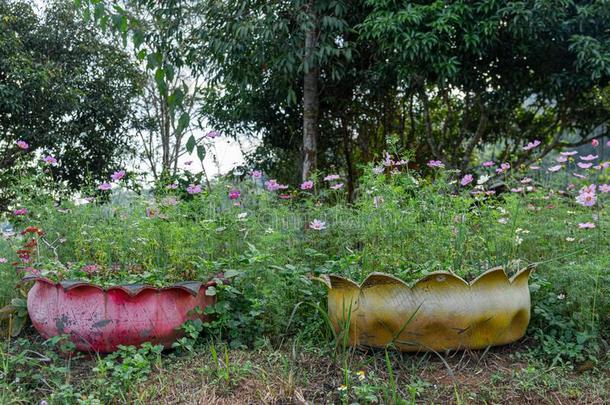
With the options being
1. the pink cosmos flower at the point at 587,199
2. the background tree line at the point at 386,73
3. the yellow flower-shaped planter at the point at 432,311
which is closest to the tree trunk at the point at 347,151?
the background tree line at the point at 386,73

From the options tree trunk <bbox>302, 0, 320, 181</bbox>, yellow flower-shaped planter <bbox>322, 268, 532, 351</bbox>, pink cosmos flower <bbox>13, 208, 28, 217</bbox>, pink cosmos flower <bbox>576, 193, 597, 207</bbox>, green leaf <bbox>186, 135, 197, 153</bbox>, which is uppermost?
tree trunk <bbox>302, 0, 320, 181</bbox>

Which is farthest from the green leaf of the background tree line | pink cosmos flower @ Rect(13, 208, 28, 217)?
the background tree line

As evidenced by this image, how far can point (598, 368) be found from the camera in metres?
1.85

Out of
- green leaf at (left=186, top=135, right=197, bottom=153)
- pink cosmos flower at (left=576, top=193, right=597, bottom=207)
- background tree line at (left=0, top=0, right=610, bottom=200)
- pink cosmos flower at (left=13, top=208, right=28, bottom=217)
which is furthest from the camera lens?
background tree line at (left=0, top=0, right=610, bottom=200)

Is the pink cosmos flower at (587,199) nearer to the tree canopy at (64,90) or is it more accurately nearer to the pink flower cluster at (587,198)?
the pink flower cluster at (587,198)

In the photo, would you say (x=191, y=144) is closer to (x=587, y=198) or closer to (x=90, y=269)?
(x=90, y=269)

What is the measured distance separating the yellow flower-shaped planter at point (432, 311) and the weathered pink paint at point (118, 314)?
599mm

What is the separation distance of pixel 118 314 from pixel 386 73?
18.2 ft

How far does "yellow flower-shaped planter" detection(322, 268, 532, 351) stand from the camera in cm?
186

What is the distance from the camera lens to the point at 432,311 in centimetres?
185

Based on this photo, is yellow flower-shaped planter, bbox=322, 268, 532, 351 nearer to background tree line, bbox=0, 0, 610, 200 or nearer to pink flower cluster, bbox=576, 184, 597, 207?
pink flower cluster, bbox=576, 184, 597, 207

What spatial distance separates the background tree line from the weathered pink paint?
7.81ft

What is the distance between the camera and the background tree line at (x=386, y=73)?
18.4ft

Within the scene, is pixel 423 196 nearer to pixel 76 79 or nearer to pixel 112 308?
pixel 112 308
